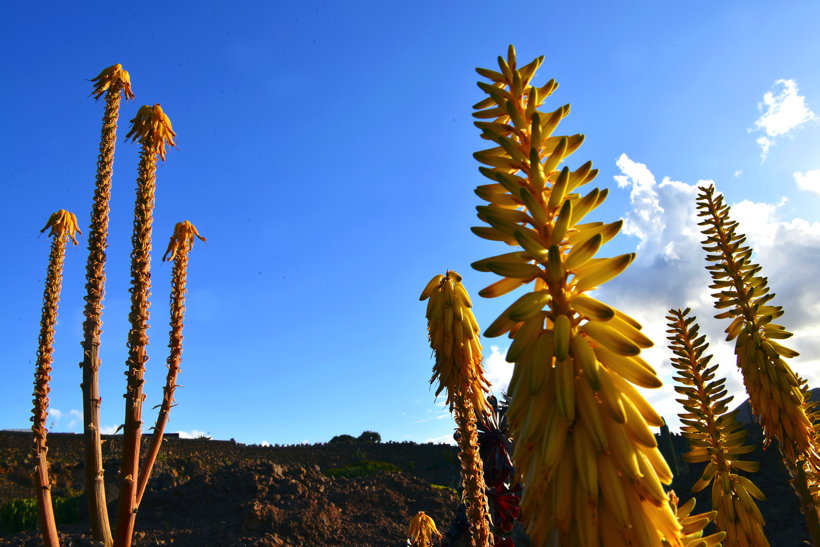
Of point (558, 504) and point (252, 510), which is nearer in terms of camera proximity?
point (558, 504)

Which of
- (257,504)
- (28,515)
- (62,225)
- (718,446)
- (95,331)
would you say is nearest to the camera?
(718,446)

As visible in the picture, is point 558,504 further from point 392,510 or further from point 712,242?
point 392,510

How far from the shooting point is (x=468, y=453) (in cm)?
400

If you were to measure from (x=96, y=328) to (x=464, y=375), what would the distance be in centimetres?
403

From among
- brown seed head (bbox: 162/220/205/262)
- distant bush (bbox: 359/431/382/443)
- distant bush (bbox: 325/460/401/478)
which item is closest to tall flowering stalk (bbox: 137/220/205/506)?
brown seed head (bbox: 162/220/205/262)

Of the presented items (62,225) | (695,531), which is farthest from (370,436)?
(695,531)

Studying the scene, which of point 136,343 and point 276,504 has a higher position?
point 136,343

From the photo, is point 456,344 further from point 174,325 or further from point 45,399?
point 45,399

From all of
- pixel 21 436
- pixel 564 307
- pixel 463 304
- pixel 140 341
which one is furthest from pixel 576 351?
pixel 21 436

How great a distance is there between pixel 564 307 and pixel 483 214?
457 mm

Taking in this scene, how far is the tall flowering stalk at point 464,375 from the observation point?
3914 millimetres

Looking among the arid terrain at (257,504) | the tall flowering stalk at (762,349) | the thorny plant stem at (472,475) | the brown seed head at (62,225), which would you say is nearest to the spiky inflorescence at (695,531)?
the thorny plant stem at (472,475)

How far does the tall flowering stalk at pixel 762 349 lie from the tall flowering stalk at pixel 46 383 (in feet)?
22.3

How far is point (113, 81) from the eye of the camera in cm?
642
